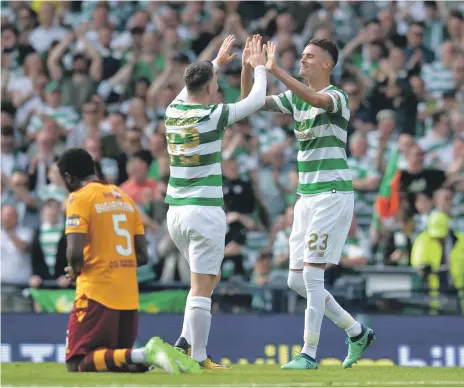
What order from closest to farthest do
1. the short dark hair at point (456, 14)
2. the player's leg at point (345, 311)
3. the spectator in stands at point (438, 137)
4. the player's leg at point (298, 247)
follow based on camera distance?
1. the player's leg at point (345, 311)
2. the player's leg at point (298, 247)
3. the spectator in stands at point (438, 137)
4. the short dark hair at point (456, 14)

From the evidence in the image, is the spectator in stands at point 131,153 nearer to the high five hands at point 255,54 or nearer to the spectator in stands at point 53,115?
the spectator in stands at point 53,115

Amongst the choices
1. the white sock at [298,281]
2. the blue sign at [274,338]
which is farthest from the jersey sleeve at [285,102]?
the blue sign at [274,338]

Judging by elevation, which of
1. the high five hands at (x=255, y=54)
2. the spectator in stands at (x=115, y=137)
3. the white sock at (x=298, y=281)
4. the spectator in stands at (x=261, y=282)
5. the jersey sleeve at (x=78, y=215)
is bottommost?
the spectator in stands at (x=261, y=282)

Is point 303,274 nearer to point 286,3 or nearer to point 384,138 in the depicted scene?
point 384,138

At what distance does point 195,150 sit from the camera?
10820 mm

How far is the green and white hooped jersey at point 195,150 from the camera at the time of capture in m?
10.8

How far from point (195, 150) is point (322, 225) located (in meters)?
1.31

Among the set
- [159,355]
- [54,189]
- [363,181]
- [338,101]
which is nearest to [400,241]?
[363,181]

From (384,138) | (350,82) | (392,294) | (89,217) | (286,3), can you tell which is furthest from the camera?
(286,3)

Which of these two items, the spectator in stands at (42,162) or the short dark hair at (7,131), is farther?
the short dark hair at (7,131)

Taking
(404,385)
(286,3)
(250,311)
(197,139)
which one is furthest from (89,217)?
(286,3)

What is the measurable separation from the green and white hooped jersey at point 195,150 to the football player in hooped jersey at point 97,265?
52 centimetres

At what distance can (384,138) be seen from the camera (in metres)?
18.3

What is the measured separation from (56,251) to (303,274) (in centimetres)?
624
